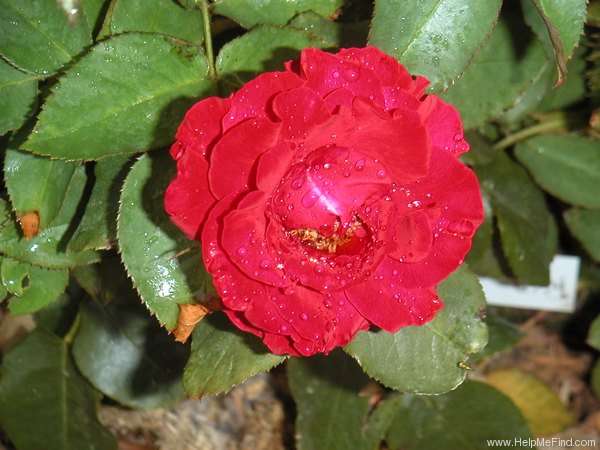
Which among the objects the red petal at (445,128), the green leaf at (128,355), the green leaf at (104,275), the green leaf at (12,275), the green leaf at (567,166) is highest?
the red petal at (445,128)

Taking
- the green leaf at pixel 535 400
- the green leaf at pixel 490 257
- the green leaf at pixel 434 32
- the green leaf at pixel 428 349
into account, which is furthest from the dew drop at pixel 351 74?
the green leaf at pixel 535 400

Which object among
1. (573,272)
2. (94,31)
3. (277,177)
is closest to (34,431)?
(94,31)

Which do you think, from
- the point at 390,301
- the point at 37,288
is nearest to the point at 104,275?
the point at 37,288

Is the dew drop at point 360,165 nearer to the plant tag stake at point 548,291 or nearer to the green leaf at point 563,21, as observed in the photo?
the green leaf at point 563,21

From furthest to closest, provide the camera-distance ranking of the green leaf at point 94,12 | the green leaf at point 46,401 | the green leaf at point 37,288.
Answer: the green leaf at point 46,401 < the green leaf at point 37,288 < the green leaf at point 94,12

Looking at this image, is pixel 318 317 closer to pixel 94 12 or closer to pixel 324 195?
pixel 324 195

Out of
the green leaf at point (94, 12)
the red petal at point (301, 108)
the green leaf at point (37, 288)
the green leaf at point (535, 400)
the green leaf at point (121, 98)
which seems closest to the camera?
the red petal at point (301, 108)

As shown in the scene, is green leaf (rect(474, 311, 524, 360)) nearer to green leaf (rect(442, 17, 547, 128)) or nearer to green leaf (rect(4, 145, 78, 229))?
green leaf (rect(442, 17, 547, 128))

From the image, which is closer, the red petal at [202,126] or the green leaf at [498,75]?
the red petal at [202,126]
